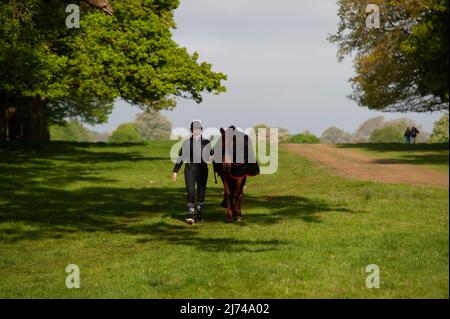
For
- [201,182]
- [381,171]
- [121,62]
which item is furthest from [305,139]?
[201,182]

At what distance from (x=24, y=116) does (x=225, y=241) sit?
42034 mm

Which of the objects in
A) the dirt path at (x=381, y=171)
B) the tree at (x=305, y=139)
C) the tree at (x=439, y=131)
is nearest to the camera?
the dirt path at (x=381, y=171)

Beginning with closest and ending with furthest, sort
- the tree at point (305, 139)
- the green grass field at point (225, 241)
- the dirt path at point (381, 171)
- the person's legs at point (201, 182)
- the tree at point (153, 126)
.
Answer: the green grass field at point (225, 241) < the person's legs at point (201, 182) < the dirt path at point (381, 171) < the tree at point (305, 139) < the tree at point (153, 126)

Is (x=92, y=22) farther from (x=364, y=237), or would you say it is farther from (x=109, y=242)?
(x=364, y=237)

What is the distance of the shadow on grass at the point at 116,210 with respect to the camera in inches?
563

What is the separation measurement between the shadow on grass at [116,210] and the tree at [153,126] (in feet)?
497

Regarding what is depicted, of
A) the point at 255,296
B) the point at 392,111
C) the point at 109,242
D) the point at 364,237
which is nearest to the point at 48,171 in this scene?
the point at 109,242

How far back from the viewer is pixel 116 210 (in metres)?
18.9

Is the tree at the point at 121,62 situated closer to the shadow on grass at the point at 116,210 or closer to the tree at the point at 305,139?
the shadow on grass at the point at 116,210

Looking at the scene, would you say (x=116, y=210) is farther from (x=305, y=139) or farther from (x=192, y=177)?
(x=305, y=139)

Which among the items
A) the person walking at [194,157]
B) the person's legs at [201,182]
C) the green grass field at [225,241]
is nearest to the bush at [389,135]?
the green grass field at [225,241]

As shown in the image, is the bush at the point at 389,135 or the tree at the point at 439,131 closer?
the tree at the point at 439,131

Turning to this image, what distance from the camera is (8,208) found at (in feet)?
63.6

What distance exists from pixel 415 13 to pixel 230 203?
87.7 ft
